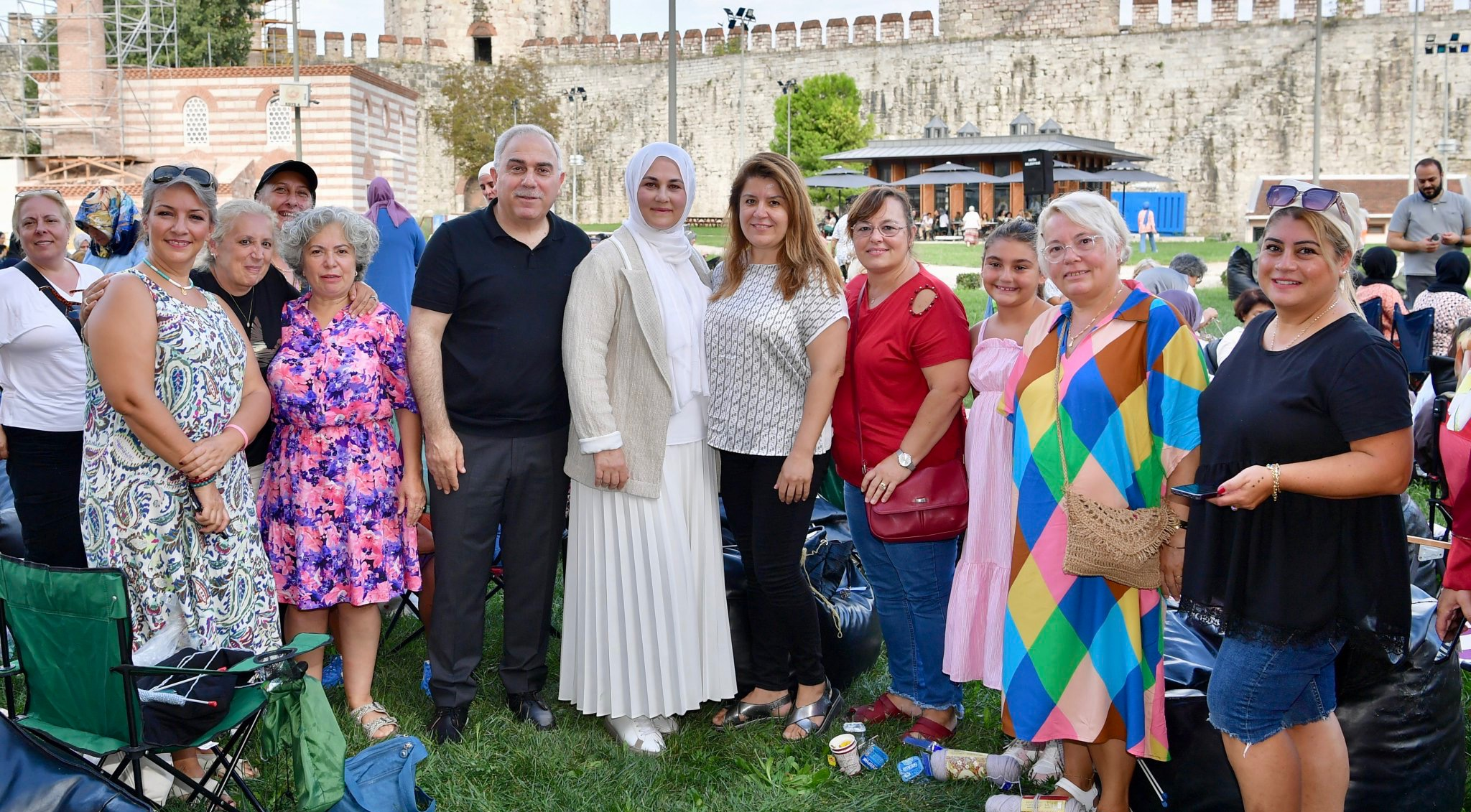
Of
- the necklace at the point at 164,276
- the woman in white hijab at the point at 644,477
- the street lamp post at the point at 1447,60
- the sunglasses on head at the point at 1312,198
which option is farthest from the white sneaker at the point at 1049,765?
the street lamp post at the point at 1447,60

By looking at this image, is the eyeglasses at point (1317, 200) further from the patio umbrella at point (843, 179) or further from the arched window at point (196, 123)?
the arched window at point (196, 123)

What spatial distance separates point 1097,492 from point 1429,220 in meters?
7.12

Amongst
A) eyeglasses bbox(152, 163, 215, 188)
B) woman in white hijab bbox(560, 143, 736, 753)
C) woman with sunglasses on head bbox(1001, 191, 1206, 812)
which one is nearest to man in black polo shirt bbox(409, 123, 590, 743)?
woman in white hijab bbox(560, 143, 736, 753)

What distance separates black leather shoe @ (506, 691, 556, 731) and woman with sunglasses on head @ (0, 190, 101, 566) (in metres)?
1.39

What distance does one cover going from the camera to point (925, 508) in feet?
11.0

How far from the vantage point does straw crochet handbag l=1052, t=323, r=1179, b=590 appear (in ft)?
8.69

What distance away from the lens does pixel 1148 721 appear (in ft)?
9.12

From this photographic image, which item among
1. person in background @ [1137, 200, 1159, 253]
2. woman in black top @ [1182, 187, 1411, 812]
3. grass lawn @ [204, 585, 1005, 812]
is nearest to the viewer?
woman in black top @ [1182, 187, 1411, 812]

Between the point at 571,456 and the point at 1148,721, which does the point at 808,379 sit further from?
the point at 1148,721

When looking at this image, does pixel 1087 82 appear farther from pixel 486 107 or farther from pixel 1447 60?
pixel 486 107

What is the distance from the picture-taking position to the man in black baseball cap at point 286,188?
4.49 metres

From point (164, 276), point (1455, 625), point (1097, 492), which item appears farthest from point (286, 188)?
point (1455, 625)

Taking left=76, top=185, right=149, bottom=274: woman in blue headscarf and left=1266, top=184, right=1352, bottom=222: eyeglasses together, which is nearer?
left=1266, top=184, right=1352, bottom=222: eyeglasses

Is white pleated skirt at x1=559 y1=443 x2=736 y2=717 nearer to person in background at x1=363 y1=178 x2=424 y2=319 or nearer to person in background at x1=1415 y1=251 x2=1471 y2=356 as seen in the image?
person in background at x1=363 y1=178 x2=424 y2=319
